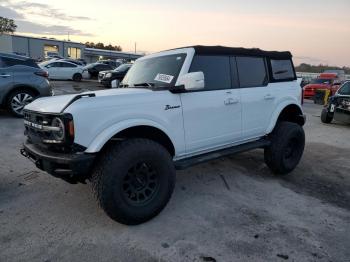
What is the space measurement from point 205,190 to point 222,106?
118cm

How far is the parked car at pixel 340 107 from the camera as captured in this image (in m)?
10.4

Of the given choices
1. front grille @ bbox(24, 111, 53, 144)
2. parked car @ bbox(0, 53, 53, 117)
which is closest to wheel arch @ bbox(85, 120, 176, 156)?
front grille @ bbox(24, 111, 53, 144)

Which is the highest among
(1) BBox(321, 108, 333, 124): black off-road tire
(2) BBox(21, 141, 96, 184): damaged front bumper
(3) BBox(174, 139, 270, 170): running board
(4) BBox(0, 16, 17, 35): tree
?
(4) BBox(0, 16, 17, 35): tree

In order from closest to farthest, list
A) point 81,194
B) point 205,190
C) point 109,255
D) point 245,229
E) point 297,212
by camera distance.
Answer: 1. point 109,255
2. point 245,229
3. point 297,212
4. point 81,194
5. point 205,190

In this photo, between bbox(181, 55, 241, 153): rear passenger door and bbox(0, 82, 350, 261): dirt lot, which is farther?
bbox(181, 55, 241, 153): rear passenger door

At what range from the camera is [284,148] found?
5.28 meters

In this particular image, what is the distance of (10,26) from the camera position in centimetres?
7138

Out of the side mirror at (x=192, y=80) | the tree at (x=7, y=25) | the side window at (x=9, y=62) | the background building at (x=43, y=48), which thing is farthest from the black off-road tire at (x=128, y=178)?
the tree at (x=7, y=25)

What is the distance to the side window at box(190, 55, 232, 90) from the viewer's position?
434cm

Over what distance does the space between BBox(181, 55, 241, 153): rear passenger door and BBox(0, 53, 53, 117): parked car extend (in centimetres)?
609

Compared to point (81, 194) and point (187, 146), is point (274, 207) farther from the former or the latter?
point (81, 194)

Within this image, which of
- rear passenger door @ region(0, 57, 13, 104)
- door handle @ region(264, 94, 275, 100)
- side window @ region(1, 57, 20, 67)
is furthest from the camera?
side window @ region(1, 57, 20, 67)

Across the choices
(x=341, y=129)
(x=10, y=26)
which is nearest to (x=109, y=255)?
(x=341, y=129)

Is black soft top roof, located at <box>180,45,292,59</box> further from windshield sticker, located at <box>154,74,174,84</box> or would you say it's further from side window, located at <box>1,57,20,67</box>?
side window, located at <box>1,57,20,67</box>
